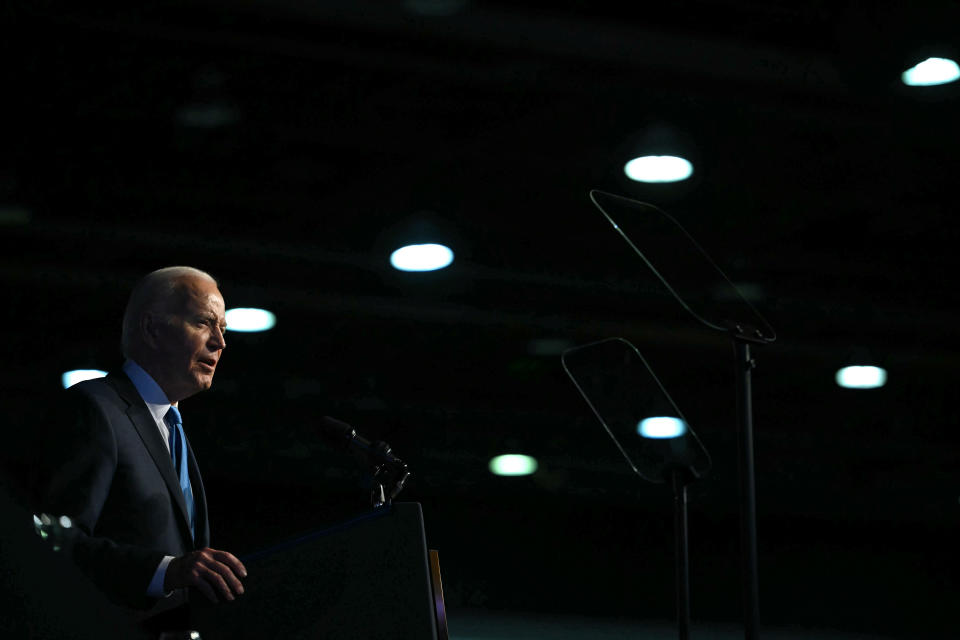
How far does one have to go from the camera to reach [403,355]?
7.32 m

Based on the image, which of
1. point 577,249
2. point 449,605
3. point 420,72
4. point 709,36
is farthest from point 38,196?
point 449,605

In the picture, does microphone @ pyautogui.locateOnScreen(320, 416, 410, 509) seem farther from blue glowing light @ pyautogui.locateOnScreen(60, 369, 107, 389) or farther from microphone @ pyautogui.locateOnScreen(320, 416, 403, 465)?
blue glowing light @ pyautogui.locateOnScreen(60, 369, 107, 389)

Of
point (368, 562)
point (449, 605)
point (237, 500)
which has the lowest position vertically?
point (368, 562)

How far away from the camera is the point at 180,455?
1940 mm

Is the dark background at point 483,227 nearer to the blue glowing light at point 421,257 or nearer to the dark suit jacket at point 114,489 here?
the blue glowing light at point 421,257

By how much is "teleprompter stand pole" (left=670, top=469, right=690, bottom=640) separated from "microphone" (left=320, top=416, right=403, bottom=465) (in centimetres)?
72

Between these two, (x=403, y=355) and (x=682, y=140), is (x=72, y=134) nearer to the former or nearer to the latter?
(x=682, y=140)

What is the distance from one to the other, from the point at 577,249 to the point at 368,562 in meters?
4.10

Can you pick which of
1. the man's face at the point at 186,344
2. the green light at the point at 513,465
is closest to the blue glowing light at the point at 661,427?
the man's face at the point at 186,344

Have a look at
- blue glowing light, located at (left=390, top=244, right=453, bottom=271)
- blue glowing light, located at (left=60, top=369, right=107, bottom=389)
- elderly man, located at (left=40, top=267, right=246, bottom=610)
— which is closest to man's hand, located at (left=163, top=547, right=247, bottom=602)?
elderly man, located at (left=40, top=267, right=246, bottom=610)

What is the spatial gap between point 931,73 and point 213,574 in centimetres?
305

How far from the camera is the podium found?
1569 millimetres

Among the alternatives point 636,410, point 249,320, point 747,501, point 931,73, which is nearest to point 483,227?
point 249,320

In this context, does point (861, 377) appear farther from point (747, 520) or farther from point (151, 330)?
point (151, 330)
